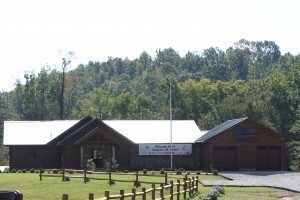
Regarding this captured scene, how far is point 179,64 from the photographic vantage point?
187 metres

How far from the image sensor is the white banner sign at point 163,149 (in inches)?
2355

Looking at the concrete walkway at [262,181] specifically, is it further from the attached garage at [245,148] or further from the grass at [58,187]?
the attached garage at [245,148]

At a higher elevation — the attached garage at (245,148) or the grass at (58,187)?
the attached garage at (245,148)

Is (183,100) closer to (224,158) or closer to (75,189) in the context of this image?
(224,158)

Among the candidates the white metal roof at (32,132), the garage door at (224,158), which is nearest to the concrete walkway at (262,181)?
the garage door at (224,158)

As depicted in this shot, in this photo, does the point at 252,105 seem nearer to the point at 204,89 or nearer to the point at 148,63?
the point at 204,89

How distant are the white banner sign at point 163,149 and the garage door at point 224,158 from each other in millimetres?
3184

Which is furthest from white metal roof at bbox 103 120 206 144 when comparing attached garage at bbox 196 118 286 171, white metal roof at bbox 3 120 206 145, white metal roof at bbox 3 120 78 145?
white metal roof at bbox 3 120 78 145

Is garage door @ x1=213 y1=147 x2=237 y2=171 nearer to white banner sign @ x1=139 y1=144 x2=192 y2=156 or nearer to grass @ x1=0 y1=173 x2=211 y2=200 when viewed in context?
white banner sign @ x1=139 y1=144 x2=192 y2=156

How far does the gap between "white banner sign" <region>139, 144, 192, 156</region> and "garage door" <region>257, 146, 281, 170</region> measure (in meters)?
6.57

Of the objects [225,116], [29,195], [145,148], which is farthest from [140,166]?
[225,116]

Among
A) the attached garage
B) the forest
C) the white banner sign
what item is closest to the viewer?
the attached garage

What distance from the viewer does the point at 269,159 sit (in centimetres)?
5856

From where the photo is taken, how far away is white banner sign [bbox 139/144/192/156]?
5981 cm
